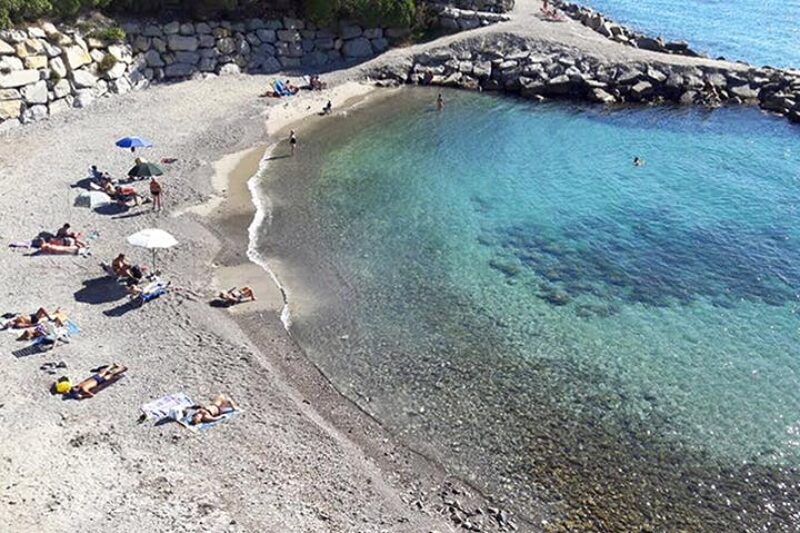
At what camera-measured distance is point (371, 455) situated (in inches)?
945

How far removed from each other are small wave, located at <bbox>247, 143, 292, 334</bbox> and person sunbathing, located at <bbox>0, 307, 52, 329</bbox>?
9585 mm

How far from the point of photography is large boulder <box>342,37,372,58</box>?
65750mm

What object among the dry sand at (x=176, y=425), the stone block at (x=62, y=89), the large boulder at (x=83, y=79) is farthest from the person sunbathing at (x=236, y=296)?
the large boulder at (x=83, y=79)

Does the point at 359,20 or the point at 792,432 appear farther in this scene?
the point at 359,20

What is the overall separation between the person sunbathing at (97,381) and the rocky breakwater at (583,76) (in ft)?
143

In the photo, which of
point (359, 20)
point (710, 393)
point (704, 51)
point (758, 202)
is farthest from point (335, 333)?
point (704, 51)

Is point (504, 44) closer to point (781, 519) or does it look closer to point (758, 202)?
point (758, 202)

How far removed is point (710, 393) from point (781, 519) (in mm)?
6247

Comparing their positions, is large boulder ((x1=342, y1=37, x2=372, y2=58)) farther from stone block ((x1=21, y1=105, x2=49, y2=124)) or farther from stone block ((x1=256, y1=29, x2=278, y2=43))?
stone block ((x1=21, y1=105, x2=49, y2=124))

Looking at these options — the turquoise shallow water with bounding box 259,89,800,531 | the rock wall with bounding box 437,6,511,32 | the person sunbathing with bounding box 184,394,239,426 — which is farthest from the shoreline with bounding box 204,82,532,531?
the rock wall with bounding box 437,6,511,32

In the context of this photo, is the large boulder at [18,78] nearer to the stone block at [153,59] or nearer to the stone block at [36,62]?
the stone block at [36,62]

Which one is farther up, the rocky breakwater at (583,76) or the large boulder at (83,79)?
the large boulder at (83,79)

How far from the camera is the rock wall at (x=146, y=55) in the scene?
154 ft

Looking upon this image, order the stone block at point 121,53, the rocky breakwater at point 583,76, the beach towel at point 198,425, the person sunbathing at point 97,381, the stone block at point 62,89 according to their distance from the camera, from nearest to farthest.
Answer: the beach towel at point 198,425 → the person sunbathing at point 97,381 → the stone block at point 62,89 → the stone block at point 121,53 → the rocky breakwater at point 583,76
